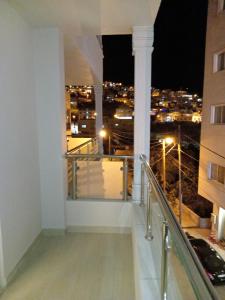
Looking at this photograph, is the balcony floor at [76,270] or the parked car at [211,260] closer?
the balcony floor at [76,270]

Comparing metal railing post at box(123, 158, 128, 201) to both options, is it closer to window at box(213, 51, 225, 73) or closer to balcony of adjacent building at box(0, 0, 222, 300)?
balcony of adjacent building at box(0, 0, 222, 300)

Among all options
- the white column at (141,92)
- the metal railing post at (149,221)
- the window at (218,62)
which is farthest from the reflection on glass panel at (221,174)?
the metal railing post at (149,221)

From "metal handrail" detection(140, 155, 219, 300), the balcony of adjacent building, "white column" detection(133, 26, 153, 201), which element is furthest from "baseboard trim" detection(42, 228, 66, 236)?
"metal handrail" detection(140, 155, 219, 300)

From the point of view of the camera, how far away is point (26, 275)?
2.38 metres

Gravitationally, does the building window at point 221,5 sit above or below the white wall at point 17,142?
above

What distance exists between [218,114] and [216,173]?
226 cm

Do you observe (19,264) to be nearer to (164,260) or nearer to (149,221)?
(149,221)

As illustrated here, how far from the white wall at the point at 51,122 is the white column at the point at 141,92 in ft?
3.21

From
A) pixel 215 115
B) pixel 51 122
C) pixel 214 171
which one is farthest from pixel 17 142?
pixel 214 171

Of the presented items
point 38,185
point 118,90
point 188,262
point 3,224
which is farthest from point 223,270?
point 118,90

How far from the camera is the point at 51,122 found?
3.14 m

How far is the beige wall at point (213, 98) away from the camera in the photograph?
855cm

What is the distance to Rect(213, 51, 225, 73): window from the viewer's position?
8.69m

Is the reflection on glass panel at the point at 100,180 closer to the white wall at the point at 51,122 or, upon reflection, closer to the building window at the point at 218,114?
the white wall at the point at 51,122
